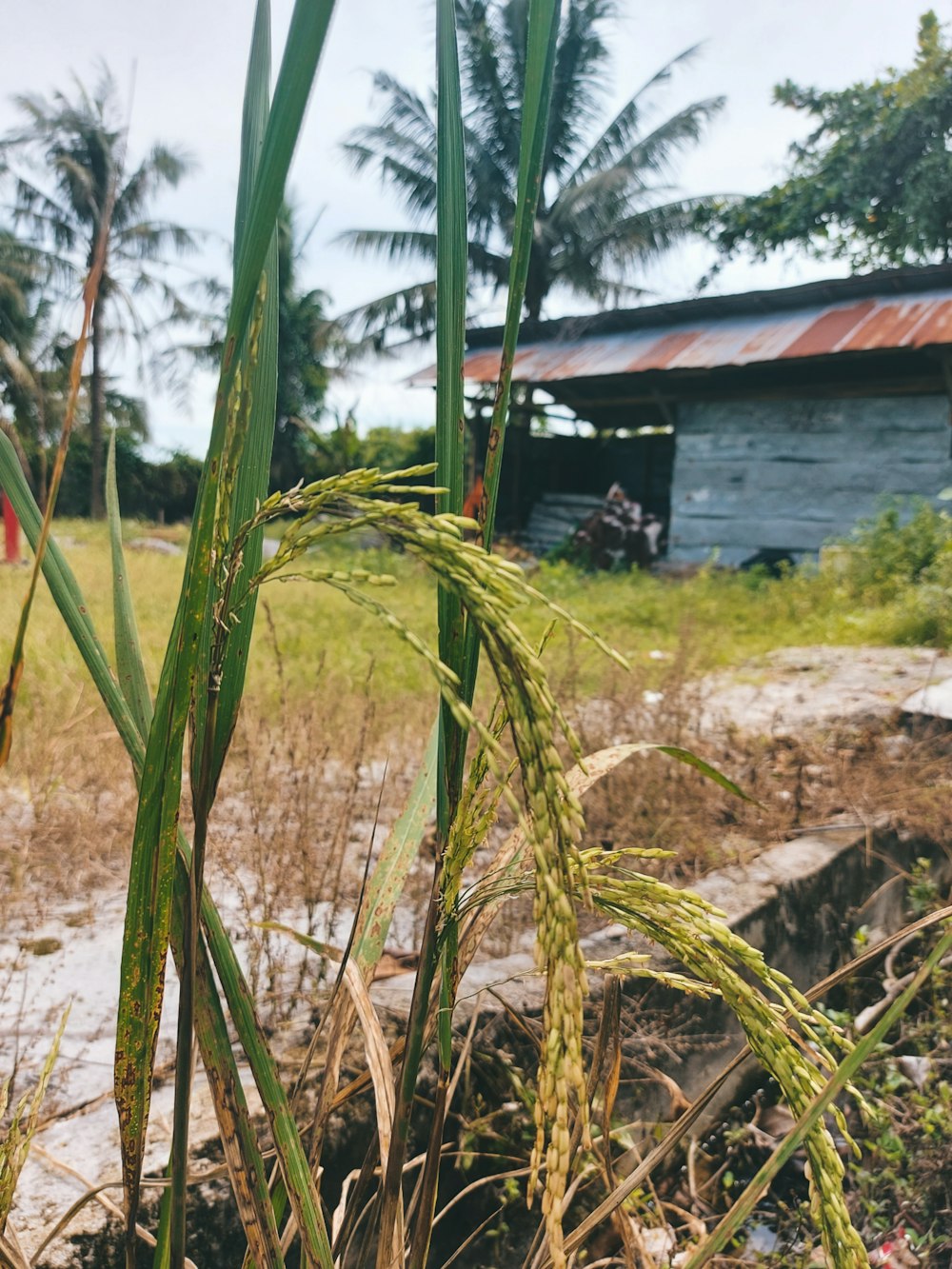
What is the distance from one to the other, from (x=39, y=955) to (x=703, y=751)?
2141 mm

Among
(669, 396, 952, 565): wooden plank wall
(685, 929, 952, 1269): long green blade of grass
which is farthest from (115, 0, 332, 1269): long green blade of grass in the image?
(669, 396, 952, 565): wooden plank wall

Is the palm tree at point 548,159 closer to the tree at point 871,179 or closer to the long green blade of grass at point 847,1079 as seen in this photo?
the tree at point 871,179

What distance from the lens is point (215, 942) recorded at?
62 cm

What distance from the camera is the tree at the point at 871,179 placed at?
1689 cm

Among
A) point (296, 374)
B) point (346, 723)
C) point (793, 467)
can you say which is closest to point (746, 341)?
point (793, 467)

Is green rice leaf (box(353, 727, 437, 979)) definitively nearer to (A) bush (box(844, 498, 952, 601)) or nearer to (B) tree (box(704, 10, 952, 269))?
(A) bush (box(844, 498, 952, 601))

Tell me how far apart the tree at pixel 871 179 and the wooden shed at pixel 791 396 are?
8.96 meters

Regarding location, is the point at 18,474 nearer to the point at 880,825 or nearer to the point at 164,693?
the point at 164,693

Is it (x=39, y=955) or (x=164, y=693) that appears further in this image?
(x=39, y=955)

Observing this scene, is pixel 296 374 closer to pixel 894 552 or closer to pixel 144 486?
pixel 144 486

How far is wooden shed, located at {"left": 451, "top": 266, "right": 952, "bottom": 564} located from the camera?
9.55m

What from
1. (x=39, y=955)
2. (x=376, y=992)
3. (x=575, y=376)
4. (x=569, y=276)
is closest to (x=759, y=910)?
(x=376, y=992)

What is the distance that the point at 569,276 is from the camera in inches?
825

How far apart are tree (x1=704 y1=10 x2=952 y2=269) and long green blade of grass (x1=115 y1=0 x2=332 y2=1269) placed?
66.8ft
